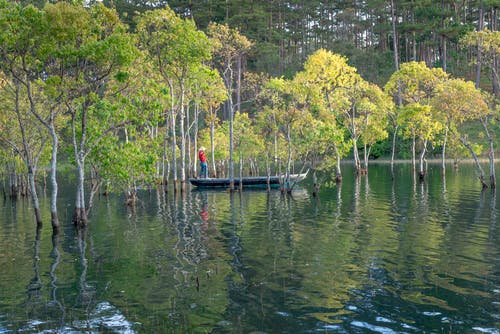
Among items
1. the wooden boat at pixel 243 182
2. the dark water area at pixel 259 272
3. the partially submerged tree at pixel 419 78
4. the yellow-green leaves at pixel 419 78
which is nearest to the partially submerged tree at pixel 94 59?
the dark water area at pixel 259 272

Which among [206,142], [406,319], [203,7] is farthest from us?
[203,7]

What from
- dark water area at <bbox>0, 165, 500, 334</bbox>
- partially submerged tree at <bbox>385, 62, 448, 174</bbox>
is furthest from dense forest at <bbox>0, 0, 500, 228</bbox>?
dark water area at <bbox>0, 165, 500, 334</bbox>

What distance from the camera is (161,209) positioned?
37719 millimetres

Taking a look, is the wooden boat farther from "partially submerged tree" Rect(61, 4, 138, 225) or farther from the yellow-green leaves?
"partially submerged tree" Rect(61, 4, 138, 225)

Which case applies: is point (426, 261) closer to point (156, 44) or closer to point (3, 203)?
point (156, 44)

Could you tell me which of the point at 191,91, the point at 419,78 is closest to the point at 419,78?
the point at 419,78

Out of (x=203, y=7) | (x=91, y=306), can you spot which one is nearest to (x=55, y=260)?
(x=91, y=306)

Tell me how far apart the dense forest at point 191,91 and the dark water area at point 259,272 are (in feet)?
17.2

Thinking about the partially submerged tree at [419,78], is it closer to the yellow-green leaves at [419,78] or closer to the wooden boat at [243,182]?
the yellow-green leaves at [419,78]

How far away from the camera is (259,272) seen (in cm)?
1834

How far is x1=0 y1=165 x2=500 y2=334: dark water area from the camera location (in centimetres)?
1354

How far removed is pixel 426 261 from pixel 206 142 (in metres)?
55.9

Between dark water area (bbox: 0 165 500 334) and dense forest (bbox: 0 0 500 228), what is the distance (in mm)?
5245

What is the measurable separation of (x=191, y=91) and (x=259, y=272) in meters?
42.5
